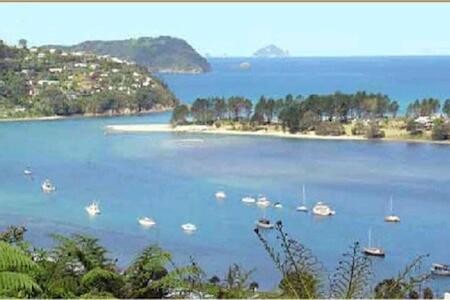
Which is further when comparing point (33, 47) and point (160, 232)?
point (33, 47)

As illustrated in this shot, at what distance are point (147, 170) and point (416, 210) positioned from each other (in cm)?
458

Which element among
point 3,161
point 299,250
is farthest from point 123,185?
point 299,250

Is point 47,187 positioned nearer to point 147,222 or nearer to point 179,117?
point 147,222

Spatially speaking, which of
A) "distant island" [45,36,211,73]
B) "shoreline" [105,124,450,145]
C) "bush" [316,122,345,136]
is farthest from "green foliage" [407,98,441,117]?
"distant island" [45,36,211,73]

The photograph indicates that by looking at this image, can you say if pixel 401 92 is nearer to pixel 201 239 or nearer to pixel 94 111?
pixel 94 111

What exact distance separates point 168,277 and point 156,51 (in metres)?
44.7

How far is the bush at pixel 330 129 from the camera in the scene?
16406mm

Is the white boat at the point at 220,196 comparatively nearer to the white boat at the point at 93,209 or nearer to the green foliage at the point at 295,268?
the white boat at the point at 93,209

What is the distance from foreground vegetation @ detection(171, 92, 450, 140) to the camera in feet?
53.7

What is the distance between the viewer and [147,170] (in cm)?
1220

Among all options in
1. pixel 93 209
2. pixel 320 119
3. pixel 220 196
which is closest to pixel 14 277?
pixel 93 209

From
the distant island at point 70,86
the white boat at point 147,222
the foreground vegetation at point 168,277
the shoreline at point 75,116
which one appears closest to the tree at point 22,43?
the distant island at point 70,86

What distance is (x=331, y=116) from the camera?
57.6ft

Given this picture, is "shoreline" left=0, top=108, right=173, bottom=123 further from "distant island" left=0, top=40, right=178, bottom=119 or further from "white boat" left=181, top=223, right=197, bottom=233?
"white boat" left=181, top=223, right=197, bottom=233
